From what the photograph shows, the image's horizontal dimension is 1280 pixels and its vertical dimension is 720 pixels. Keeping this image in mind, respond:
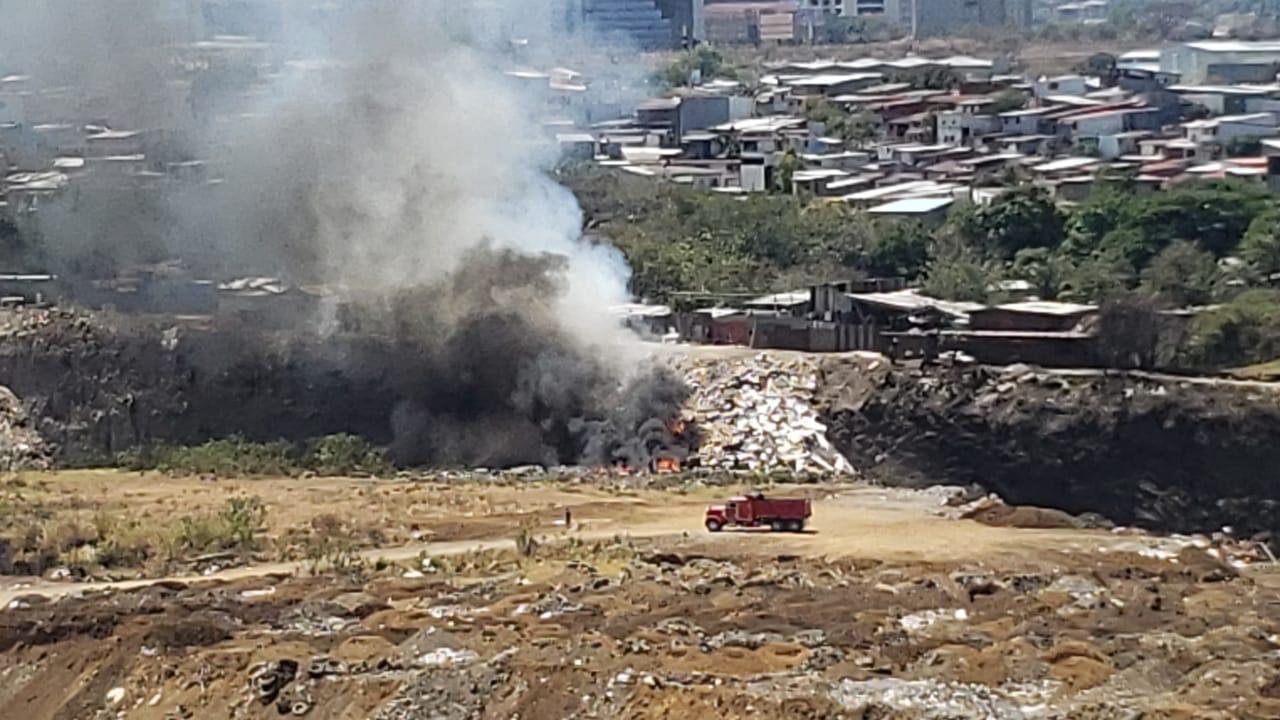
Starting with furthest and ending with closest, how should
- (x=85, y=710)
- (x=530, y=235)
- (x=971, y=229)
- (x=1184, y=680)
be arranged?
(x=971, y=229) → (x=530, y=235) → (x=85, y=710) → (x=1184, y=680)

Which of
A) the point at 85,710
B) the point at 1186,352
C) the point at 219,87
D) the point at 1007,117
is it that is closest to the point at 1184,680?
the point at 85,710

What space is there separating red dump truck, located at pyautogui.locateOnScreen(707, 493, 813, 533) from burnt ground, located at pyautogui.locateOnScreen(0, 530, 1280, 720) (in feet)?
8.65

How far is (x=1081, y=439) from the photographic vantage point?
33938 mm

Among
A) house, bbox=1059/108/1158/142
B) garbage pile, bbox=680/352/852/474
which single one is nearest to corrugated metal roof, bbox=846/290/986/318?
garbage pile, bbox=680/352/852/474

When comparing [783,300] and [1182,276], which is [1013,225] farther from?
[783,300]

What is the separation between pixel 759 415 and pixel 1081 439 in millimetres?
4840

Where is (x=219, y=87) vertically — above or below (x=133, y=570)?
above

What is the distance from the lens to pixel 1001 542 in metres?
25.4

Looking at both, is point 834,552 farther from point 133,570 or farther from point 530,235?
point 530,235

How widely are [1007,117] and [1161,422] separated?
39.7 metres

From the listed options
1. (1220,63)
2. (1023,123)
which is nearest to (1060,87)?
(1220,63)

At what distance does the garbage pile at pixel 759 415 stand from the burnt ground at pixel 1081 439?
42 centimetres

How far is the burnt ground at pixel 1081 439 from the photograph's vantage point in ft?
108

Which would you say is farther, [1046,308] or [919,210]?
[919,210]
